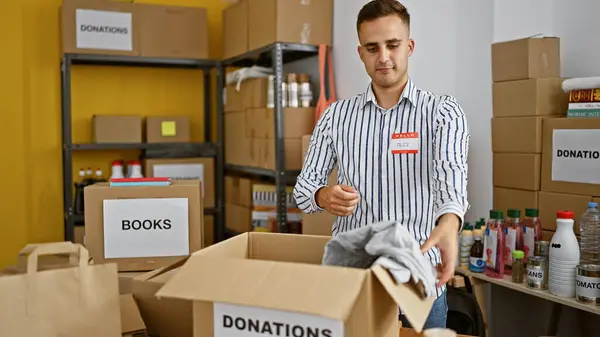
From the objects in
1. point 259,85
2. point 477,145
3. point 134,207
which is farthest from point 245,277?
point 259,85

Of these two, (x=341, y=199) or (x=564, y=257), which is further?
(x=564, y=257)

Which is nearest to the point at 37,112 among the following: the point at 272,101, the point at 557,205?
the point at 272,101

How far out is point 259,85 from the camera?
10.5 ft

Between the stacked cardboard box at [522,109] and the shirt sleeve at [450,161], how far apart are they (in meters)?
0.93

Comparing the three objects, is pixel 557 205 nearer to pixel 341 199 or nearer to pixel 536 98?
pixel 536 98

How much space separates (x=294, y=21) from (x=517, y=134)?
1271 millimetres

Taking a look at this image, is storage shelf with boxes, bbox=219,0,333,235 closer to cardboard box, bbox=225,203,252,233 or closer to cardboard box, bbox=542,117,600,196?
cardboard box, bbox=225,203,252,233

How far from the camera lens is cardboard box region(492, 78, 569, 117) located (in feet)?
7.50

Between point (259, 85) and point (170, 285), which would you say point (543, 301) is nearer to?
point (259, 85)

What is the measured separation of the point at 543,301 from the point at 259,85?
1720mm

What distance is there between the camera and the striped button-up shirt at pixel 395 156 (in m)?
1.51

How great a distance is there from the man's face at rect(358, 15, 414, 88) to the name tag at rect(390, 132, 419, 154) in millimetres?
133

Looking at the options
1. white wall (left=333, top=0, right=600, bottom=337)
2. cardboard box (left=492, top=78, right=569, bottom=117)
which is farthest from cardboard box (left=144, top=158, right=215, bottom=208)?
cardboard box (left=492, top=78, right=569, bottom=117)

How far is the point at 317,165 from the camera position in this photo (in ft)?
5.41
